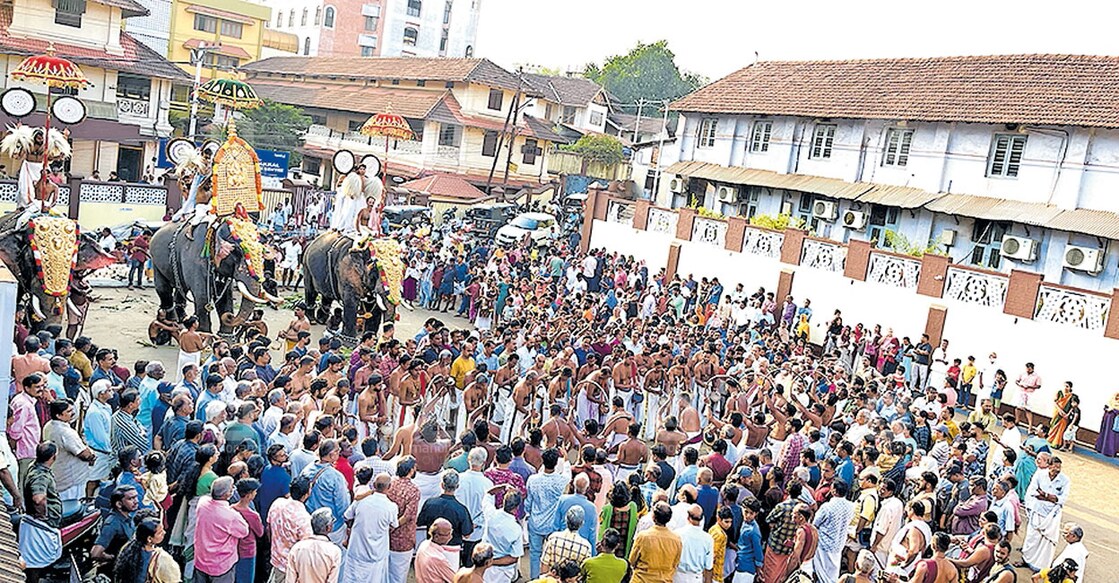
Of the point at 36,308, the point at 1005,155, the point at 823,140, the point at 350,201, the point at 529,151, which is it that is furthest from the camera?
the point at 529,151

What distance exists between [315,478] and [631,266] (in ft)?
58.9

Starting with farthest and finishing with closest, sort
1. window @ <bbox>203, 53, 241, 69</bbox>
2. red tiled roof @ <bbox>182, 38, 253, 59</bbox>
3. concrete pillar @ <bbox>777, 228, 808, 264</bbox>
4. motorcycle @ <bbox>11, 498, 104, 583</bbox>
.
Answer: window @ <bbox>203, 53, 241, 69</bbox> < red tiled roof @ <bbox>182, 38, 253, 59</bbox> < concrete pillar @ <bbox>777, 228, 808, 264</bbox> < motorcycle @ <bbox>11, 498, 104, 583</bbox>

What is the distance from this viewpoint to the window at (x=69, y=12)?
30672 millimetres

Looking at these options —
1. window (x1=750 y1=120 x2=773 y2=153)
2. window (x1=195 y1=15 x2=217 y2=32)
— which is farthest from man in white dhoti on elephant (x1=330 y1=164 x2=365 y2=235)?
window (x1=195 y1=15 x2=217 y2=32)

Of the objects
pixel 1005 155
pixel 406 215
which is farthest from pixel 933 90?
pixel 406 215

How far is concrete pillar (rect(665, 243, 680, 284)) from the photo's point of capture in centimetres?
2512

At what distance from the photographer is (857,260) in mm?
20703

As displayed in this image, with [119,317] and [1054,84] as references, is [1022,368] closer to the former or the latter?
[1054,84]

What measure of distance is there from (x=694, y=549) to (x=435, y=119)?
108ft

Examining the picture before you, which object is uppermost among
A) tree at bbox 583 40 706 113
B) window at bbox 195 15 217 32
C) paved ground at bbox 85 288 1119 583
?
tree at bbox 583 40 706 113

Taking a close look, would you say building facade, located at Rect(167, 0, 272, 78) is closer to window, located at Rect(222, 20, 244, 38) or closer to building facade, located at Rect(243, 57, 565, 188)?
window, located at Rect(222, 20, 244, 38)

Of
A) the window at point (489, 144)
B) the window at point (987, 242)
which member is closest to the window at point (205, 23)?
the window at point (489, 144)

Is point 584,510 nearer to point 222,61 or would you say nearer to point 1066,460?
point 1066,460

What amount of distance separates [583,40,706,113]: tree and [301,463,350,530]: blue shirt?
6782 cm
